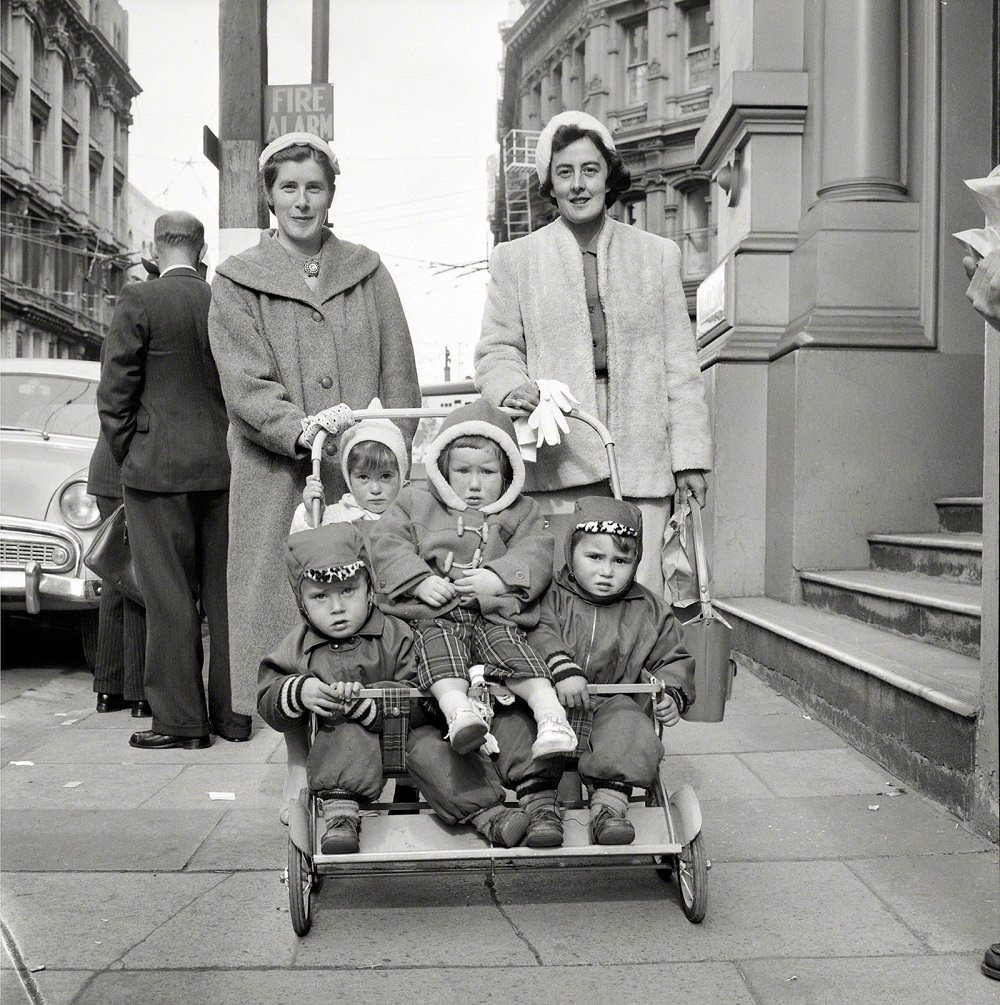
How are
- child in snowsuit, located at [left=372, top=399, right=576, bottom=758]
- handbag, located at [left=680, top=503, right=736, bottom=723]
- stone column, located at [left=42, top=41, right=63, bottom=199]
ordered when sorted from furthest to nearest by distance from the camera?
stone column, located at [left=42, top=41, right=63, bottom=199], handbag, located at [left=680, top=503, right=736, bottom=723], child in snowsuit, located at [left=372, top=399, right=576, bottom=758]

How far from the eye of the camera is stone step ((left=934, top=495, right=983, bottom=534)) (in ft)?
22.8

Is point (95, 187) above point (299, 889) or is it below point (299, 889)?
Result: above

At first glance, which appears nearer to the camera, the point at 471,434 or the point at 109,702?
the point at 471,434

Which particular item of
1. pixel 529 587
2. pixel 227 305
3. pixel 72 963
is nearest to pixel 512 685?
pixel 529 587

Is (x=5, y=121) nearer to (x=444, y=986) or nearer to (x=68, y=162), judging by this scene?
(x=68, y=162)

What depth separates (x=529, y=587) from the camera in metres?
3.60

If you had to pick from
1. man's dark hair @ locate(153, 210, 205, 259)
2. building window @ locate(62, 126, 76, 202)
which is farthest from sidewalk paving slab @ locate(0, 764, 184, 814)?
building window @ locate(62, 126, 76, 202)

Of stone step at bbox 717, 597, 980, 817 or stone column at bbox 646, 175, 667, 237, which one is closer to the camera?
stone step at bbox 717, 597, 980, 817

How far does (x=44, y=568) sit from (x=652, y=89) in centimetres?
3234

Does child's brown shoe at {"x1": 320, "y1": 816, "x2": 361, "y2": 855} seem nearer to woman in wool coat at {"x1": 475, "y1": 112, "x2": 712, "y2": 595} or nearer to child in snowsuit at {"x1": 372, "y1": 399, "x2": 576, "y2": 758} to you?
child in snowsuit at {"x1": 372, "y1": 399, "x2": 576, "y2": 758}

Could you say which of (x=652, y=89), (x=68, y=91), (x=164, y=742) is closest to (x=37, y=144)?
(x=68, y=91)

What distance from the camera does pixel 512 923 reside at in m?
3.43

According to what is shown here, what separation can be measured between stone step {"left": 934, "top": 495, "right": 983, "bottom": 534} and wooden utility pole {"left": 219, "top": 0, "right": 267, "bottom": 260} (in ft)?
13.9

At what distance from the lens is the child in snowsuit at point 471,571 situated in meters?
3.39
